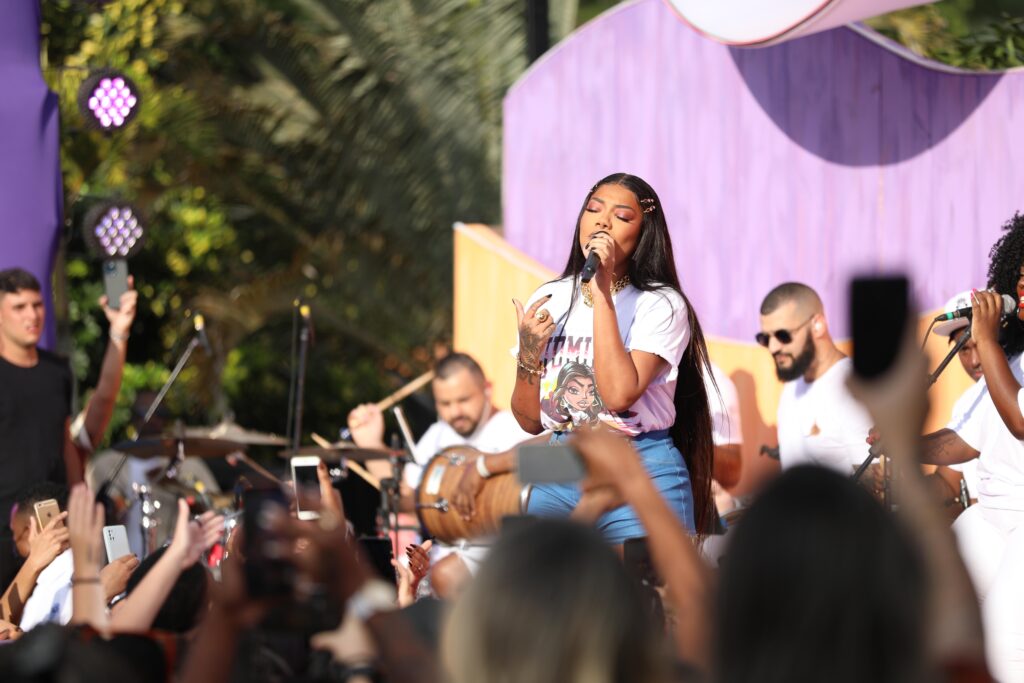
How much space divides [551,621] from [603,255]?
2.33 m

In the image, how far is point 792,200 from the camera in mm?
7996

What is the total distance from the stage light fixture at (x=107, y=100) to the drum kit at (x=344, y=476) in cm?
198

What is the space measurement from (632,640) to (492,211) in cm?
1157

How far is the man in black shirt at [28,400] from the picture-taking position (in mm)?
6980

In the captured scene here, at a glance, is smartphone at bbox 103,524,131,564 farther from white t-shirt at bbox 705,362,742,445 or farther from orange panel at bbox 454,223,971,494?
orange panel at bbox 454,223,971,494

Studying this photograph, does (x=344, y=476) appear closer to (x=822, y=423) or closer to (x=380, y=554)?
(x=822, y=423)

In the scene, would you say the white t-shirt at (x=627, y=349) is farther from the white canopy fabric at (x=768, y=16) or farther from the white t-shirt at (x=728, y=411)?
the white canopy fabric at (x=768, y=16)

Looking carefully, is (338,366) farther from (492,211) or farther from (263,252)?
(492,211)

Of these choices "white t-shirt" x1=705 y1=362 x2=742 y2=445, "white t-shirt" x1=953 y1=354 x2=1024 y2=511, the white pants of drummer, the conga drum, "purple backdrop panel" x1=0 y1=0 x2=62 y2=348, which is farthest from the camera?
"purple backdrop panel" x1=0 y1=0 x2=62 y2=348

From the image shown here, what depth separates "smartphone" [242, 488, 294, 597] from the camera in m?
2.52

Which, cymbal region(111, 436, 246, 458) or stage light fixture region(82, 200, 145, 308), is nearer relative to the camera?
stage light fixture region(82, 200, 145, 308)

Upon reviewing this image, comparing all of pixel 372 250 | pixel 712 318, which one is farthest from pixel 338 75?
pixel 712 318

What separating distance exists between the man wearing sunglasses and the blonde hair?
503cm

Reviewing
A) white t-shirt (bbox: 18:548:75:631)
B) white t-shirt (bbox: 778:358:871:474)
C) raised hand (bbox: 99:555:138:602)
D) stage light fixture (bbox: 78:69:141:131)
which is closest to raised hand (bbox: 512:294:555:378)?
raised hand (bbox: 99:555:138:602)
